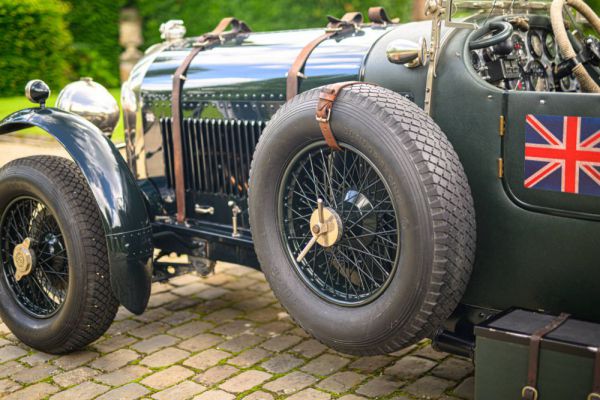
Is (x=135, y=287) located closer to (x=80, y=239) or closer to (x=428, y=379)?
→ (x=80, y=239)

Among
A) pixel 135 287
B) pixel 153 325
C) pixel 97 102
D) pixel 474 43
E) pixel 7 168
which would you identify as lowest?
pixel 153 325

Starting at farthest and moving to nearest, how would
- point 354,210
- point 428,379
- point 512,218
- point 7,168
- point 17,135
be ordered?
point 17,135 → point 7,168 → point 428,379 → point 354,210 → point 512,218

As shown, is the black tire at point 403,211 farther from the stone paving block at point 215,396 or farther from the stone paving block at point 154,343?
the stone paving block at point 154,343

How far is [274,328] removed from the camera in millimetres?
3779

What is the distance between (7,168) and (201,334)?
1.24 m

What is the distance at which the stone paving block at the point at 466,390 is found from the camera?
298cm

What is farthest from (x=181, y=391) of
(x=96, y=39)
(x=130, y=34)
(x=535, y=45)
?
(x=130, y=34)

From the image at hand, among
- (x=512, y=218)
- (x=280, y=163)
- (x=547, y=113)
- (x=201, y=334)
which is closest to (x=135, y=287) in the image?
(x=201, y=334)

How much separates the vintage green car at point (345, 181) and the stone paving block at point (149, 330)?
27cm

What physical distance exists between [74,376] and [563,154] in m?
2.23

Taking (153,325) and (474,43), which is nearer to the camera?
(474,43)

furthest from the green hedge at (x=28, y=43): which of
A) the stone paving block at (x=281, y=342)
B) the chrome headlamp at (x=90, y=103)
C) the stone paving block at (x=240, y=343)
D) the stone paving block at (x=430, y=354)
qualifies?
the stone paving block at (x=430, y=354)

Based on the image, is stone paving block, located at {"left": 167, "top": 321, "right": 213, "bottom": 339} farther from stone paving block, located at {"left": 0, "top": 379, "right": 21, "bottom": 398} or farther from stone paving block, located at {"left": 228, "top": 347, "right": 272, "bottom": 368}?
stone paving block, located at {"left": 0, "top": 379, "right": 21, "bottom": 398}

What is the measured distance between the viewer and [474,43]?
2775 millimetres
